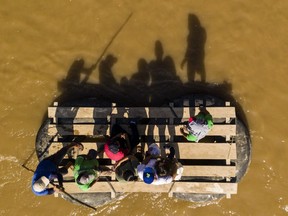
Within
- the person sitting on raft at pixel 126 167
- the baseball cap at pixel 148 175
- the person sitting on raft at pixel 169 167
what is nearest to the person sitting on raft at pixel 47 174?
the person sitting on raft at pixel 126 167

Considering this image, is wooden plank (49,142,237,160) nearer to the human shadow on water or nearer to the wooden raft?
the wooden raft

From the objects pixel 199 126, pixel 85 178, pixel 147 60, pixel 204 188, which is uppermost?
pixel 147 60

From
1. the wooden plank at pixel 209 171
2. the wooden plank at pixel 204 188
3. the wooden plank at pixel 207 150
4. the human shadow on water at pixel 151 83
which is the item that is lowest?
the wooden plank at pixel 204 188

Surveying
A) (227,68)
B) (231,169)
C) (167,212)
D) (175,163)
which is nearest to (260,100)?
(227,68)

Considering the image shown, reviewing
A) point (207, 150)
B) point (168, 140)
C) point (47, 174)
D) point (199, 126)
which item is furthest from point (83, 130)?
point (207, 150)

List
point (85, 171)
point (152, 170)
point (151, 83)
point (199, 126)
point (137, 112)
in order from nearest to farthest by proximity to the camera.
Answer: point (152, 170)
point (85, 171)
point (199, 126)
point (137, 112)
point (151, 83)

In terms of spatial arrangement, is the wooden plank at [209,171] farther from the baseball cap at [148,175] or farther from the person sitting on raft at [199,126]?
the baseball cap at [148,175]

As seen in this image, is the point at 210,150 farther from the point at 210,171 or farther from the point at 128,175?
the point at 128,175
